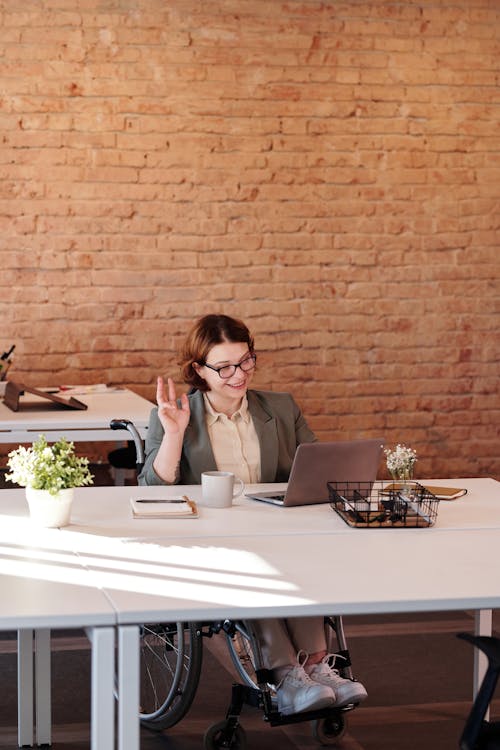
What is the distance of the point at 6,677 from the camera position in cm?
365

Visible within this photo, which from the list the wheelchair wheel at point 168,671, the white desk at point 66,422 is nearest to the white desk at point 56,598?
the wheelchair wheel at point 168,671

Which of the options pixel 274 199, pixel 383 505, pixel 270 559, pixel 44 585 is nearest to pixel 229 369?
pixel 383 505

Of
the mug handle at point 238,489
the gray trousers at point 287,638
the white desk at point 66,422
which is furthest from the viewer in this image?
the white desk at point 66,422

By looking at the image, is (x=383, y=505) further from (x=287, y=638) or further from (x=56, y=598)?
(x=56, y=598)

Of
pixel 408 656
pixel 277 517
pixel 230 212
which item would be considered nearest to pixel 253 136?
pixel 230 212

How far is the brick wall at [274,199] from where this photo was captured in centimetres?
629

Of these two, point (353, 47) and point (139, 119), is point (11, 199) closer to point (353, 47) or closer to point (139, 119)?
point (139, 119)

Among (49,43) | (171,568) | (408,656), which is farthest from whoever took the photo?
(49,43)

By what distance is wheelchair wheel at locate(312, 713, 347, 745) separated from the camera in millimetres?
3115

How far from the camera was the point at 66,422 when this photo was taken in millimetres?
4520

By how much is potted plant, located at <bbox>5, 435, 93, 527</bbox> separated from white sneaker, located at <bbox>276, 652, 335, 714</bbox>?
2.32ft

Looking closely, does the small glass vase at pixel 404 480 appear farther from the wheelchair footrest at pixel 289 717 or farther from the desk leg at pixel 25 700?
the desk leg at pixel 25 700

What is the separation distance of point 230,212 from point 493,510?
149 inches

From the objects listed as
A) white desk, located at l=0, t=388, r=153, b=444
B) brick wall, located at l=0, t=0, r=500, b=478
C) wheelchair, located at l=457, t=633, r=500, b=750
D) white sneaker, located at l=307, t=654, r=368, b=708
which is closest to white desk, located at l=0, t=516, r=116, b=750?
wheelchair, located at l=457, t=633, r=500, b=750
